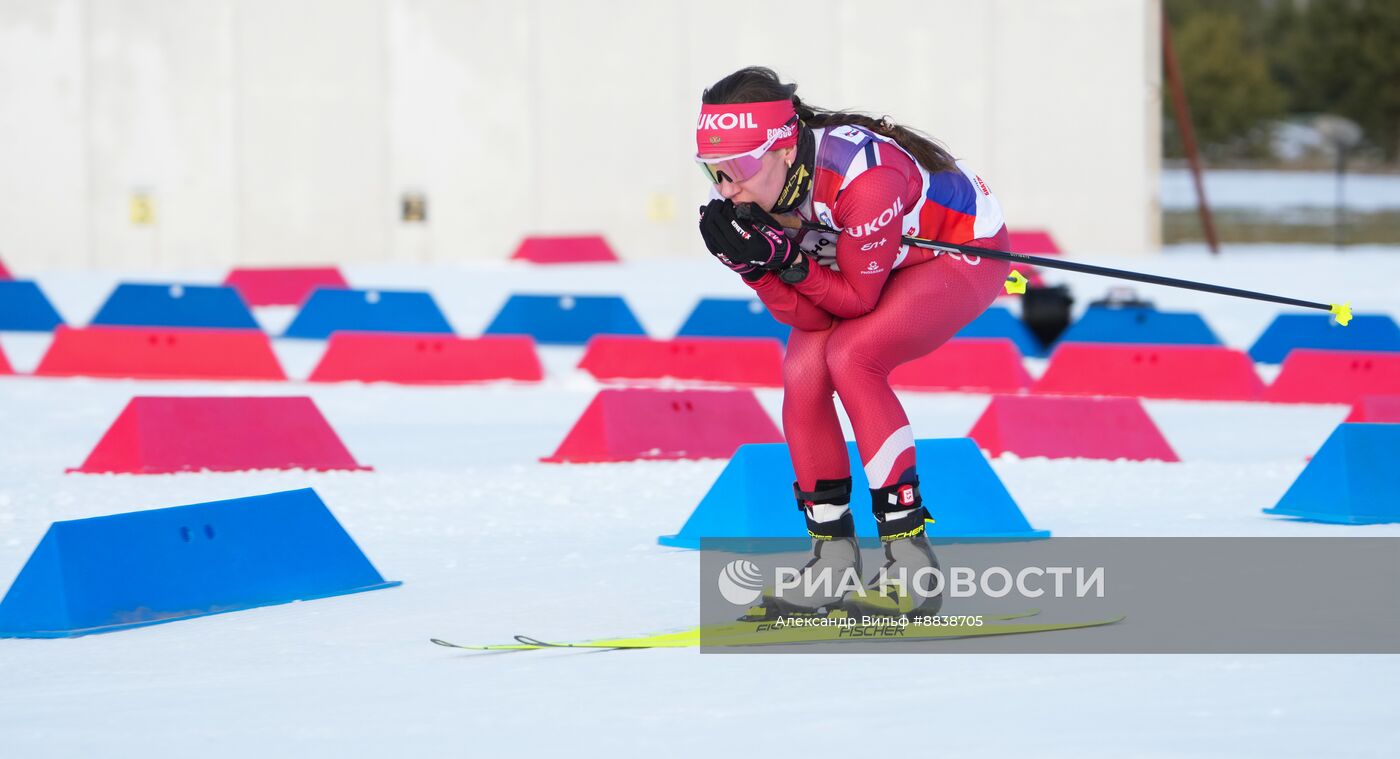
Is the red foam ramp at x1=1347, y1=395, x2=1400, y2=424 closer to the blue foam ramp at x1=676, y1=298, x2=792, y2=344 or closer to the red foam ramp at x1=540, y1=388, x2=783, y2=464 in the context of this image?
the red foam ramp at x1=540, y1=388, x2=783, y2=464

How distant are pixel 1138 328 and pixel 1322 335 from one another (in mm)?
1216

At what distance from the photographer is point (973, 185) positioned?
17.0 feet

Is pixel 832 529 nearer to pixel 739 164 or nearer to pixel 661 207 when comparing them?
pixel 739 164

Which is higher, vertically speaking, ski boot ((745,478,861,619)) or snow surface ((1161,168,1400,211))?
ski boot ((745,478,861,619))

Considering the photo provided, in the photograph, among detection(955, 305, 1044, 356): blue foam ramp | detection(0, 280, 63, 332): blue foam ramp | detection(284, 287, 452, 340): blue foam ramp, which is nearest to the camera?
detection(955, 305, 1044, 356): blue foam ramp

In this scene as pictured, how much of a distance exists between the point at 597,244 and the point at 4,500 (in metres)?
13.9

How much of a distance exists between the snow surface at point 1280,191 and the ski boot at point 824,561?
113 ft

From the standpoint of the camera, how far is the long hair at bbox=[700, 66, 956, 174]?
190 inches

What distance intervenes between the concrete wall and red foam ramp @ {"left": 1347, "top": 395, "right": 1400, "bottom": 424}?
545 inches

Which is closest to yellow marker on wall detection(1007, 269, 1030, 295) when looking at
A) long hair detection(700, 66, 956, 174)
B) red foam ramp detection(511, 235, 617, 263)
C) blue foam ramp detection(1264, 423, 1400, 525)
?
long hair detection(700, 66, 956, 174)

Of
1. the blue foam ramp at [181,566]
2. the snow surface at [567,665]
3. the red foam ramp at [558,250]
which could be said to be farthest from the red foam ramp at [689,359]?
the red foam ramp at [558,250]

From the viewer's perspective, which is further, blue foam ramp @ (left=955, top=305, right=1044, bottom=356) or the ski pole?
blue foam ramp @ (left=955, top=305, right=1044, bottom=356)

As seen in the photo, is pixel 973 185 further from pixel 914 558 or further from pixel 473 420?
pixel 473 420

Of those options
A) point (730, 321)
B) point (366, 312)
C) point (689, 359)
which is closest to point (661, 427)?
point (689, 359)
